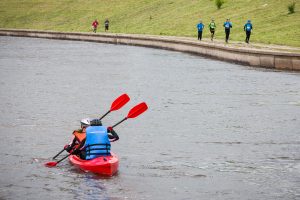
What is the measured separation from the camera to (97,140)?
1744 cm

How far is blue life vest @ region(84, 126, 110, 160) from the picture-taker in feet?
57.0

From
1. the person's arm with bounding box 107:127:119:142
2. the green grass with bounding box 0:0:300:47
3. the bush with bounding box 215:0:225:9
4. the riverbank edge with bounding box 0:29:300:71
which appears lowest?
the riverbank edge with bounding box 0:29:300:71

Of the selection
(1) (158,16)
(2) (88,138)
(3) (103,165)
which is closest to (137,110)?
(3) (103,165)

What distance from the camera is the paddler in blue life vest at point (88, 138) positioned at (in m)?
17.4

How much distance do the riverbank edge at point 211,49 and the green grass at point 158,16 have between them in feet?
14.2

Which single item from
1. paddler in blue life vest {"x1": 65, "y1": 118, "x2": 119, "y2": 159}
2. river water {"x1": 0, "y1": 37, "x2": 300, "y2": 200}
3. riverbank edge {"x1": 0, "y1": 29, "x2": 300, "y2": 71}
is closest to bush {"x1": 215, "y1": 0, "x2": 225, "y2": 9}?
riverbank edge {"x1": 0, "y1": 29, "x2": 300, "y2": 71}

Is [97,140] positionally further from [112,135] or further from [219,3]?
[219,3]

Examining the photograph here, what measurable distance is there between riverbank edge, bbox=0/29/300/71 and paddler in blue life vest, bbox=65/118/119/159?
2173 centimetres

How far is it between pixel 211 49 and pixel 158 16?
109 feet

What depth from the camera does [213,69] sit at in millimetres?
42812

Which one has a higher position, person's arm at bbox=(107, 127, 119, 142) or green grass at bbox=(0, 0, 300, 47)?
green grass at bbox=(0, 0, 300, 47)

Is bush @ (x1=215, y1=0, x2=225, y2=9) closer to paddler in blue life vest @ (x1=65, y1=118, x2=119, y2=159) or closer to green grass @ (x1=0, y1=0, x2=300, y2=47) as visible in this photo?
green grass @ (x1=0, y1=0, x2=300, y2=47)

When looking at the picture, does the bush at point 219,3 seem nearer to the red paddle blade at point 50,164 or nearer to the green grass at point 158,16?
the green grass at point 158,16

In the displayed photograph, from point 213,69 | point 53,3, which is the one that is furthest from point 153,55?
point 53,3
